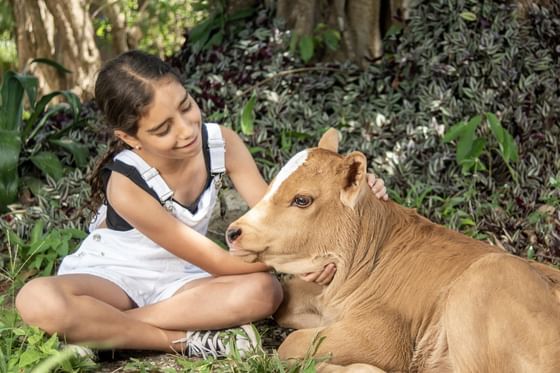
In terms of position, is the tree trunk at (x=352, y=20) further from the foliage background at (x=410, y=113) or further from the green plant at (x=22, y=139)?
the green plant at (x=22, y=139)

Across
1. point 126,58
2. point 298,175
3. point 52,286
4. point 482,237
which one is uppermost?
point 126,58

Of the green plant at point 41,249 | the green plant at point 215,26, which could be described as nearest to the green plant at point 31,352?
the green plant at point 41,249

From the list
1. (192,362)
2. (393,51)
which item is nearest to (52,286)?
(192,362)

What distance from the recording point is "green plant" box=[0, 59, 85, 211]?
22.3ft

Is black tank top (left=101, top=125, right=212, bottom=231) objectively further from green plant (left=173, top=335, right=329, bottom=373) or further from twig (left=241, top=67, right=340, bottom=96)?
twig (left=241, top=67, right=340, bottom=96)

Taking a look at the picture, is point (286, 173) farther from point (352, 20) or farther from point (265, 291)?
point (352, 20)

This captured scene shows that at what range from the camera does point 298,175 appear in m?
4.33

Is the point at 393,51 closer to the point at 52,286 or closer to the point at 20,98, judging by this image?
the point at 20,98

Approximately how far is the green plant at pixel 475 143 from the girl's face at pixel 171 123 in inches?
94.7

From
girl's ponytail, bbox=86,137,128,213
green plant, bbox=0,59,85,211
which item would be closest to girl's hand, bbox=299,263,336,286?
girl's ponytail, bbox=86,137,128,213

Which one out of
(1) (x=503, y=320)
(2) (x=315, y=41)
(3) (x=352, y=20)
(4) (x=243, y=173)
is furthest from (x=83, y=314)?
(3) (x=352, y=20)

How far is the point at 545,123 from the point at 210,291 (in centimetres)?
338

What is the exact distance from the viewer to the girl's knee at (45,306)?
4.44m

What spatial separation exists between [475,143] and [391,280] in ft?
7.80
